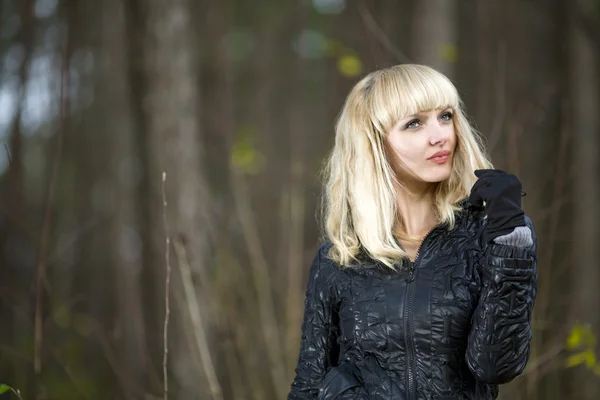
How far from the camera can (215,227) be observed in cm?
591

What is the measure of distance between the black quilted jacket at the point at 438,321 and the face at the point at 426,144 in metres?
0.21

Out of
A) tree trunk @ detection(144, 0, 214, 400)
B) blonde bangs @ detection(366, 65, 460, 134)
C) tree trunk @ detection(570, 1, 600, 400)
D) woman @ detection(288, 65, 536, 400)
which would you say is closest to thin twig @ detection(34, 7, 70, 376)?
tree trunk @ detection(144, 0, 214, 400)

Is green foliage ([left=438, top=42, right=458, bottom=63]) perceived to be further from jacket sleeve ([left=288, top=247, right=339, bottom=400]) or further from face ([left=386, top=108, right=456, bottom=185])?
jacket sleeve ([left=288, top=247, right=339, bottom=400])

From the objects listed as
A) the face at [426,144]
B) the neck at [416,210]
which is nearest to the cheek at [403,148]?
the face at [426,144]

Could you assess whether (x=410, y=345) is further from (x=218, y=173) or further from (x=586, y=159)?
(x=218, y=173)

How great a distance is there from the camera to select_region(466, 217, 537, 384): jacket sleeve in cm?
226

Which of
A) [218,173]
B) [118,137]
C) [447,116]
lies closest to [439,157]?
[447,116]

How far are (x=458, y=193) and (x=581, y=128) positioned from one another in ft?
26.0

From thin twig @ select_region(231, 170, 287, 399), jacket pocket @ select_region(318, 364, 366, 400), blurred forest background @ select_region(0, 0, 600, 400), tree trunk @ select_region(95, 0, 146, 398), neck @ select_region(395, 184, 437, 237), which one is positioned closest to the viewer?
jacket pocket @ select_region(318, 364, 366, 400)

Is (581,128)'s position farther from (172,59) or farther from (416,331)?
(416,331)

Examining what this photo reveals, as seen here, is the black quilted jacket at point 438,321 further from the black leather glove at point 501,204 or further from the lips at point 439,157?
the lips at point 439,157

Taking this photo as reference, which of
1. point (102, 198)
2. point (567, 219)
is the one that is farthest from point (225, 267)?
point (102, 198)

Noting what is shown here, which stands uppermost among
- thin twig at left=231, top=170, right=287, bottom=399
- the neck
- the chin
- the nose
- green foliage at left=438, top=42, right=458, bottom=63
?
green foliage at left=438, top=42, right=458, bottom=63

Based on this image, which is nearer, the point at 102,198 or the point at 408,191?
the point at 408,191
